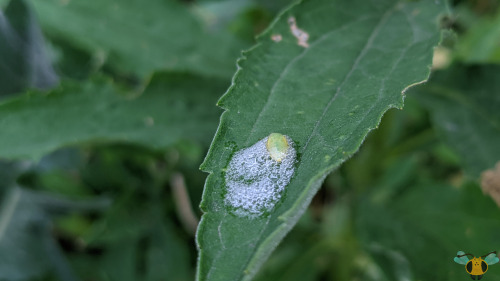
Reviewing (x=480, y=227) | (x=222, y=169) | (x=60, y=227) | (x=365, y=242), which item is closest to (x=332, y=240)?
(x=365, y=242)

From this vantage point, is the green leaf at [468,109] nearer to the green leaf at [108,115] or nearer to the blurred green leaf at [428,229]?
the blurred green leaf at [428,229]

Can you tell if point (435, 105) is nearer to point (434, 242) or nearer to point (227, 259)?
point (434, 242)

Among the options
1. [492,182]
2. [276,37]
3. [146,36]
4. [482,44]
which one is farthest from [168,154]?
[482,44]

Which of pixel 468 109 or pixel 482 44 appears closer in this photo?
pixel 468 109

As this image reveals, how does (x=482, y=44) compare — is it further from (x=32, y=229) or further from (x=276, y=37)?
(x=32, y=229)

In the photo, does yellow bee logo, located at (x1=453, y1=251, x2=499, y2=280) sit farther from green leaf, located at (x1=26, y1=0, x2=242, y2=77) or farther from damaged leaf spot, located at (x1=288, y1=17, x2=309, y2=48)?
green leaf, located at (x1=26, y1=0, x2=242, y2=77)

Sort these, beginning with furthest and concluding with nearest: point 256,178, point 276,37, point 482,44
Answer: point 482,44, point 276,37, point 256,178

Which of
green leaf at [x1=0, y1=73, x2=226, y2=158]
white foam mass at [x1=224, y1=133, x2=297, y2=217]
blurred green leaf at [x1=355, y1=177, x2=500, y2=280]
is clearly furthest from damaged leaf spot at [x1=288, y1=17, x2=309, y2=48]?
blurred green leaf at [x1=355, y1=177, x2=500, y2=280]
